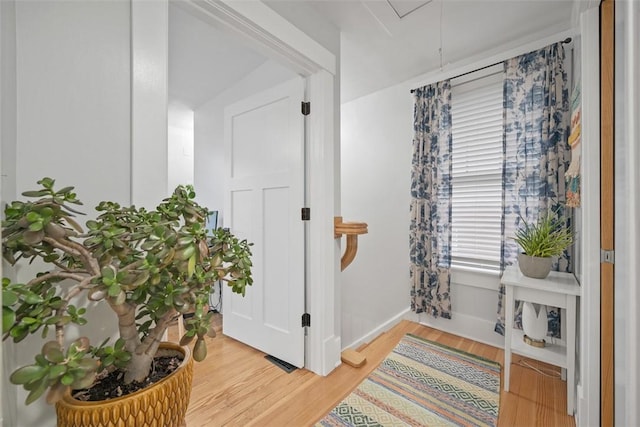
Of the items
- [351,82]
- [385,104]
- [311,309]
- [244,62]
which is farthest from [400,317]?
[244,62]

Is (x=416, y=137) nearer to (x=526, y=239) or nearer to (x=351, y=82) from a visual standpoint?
(x=351, y=82)

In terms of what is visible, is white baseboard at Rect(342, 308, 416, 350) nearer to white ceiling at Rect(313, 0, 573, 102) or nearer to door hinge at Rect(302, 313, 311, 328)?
door hinge at Rect(302, 313, 311, 328)

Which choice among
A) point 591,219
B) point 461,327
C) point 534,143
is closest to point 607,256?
point 591,219

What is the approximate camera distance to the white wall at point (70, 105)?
2.65 ft

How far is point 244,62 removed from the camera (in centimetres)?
242

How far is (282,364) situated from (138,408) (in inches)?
56.2

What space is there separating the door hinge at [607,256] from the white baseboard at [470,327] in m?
1.26

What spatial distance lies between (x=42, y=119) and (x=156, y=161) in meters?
0.33

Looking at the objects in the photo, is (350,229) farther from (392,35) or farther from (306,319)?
(392,35)

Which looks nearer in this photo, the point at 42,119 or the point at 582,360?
the point at 42,119

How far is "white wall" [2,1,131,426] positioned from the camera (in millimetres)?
808

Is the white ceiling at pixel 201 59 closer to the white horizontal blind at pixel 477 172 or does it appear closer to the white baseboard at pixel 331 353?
the white horizontal blind at pixel 477 172

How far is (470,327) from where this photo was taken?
2.34m

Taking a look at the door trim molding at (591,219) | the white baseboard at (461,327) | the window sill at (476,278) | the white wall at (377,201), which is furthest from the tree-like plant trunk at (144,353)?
the window sill at (476,278)
